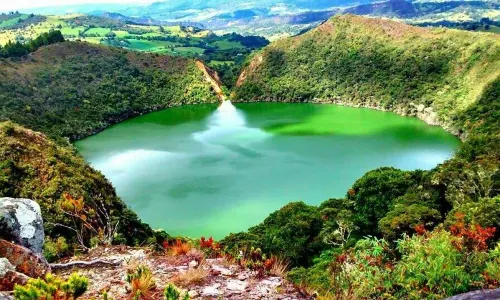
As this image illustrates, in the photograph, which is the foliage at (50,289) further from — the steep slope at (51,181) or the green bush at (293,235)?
the green bush at (293,235)

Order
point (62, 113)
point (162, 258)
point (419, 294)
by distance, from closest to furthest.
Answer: point (419, 294) < point (162, 258) < point (62, 113)

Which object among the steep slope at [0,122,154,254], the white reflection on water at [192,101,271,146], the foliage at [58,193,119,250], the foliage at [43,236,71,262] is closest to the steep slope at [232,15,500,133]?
the white reflection on water at [192,101,271,146]

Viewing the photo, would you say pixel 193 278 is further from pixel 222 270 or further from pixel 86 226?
pixel 86 226

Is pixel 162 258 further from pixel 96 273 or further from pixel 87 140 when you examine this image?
pixel 87 140

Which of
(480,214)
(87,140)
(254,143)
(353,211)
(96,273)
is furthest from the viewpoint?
(87,140)

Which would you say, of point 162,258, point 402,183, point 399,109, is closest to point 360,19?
point 399,109

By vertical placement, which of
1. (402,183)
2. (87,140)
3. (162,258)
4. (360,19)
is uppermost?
(360,19)

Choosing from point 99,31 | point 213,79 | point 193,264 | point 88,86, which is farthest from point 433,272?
point 99,31
